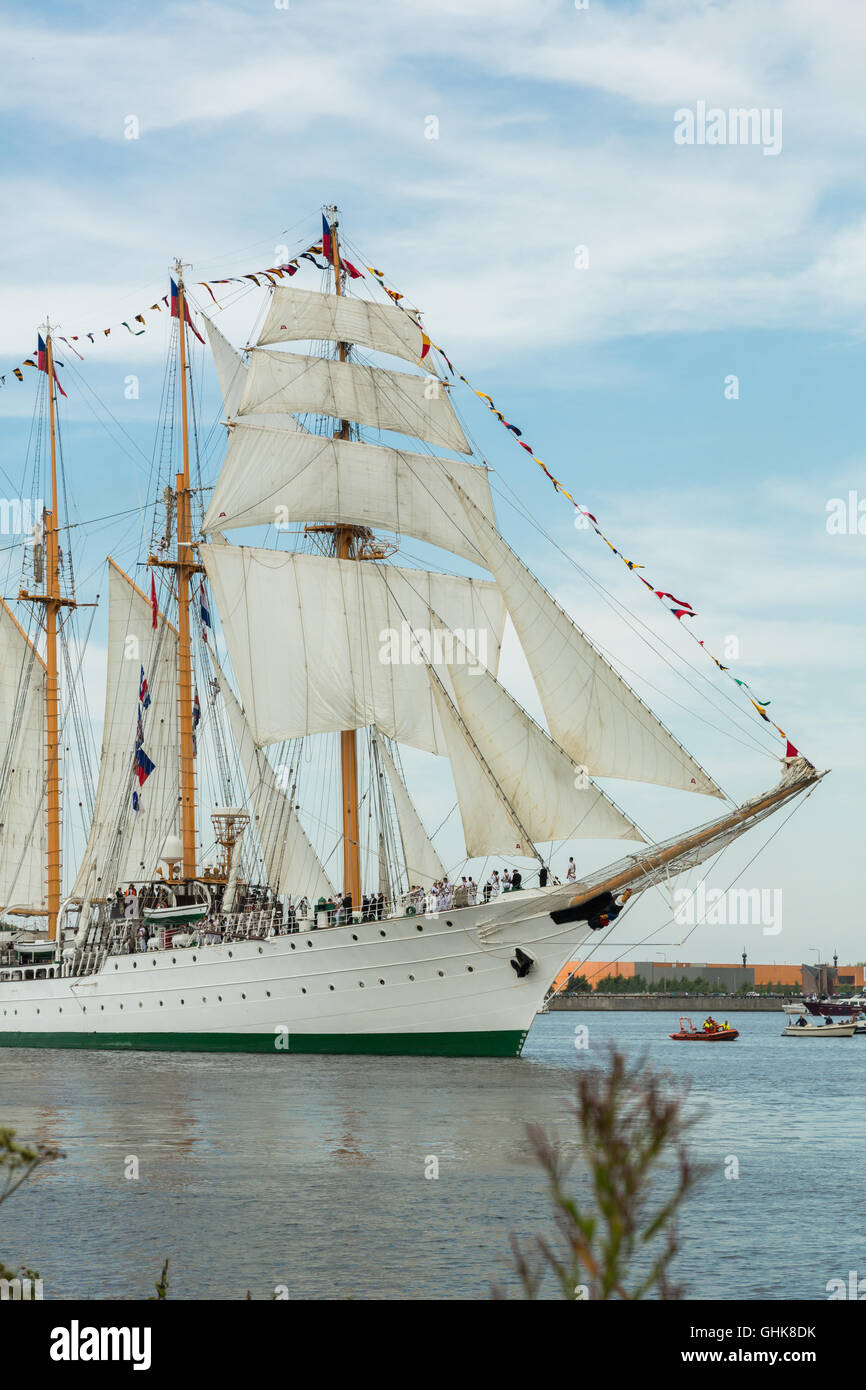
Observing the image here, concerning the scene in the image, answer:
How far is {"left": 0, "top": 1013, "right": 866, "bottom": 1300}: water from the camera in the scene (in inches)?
777

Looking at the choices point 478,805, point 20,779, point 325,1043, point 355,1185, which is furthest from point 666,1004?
point 355,1185

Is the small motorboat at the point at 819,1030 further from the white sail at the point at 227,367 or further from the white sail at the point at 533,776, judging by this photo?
the white sail at the point at 533,776

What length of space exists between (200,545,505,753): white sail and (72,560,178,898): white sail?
10302 millimetres

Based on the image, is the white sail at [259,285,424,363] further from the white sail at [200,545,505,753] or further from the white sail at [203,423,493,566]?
the white sail at [200,545,505,753]

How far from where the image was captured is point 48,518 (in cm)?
7438

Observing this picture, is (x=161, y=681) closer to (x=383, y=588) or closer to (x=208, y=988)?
(x=383, y=588)

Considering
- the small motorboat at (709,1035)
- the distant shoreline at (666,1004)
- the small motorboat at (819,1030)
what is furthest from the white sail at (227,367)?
the distant shoreline at (666,1004)

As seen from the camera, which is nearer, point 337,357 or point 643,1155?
point 643,1155

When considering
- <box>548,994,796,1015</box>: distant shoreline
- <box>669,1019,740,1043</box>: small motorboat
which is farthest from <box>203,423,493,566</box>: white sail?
<box>548,994,796,1015</box>: distant shoreline

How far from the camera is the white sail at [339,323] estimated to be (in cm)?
6347

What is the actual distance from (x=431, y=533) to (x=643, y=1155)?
193ft

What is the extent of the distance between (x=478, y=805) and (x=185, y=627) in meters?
26.4

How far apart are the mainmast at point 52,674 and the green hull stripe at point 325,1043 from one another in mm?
11393
